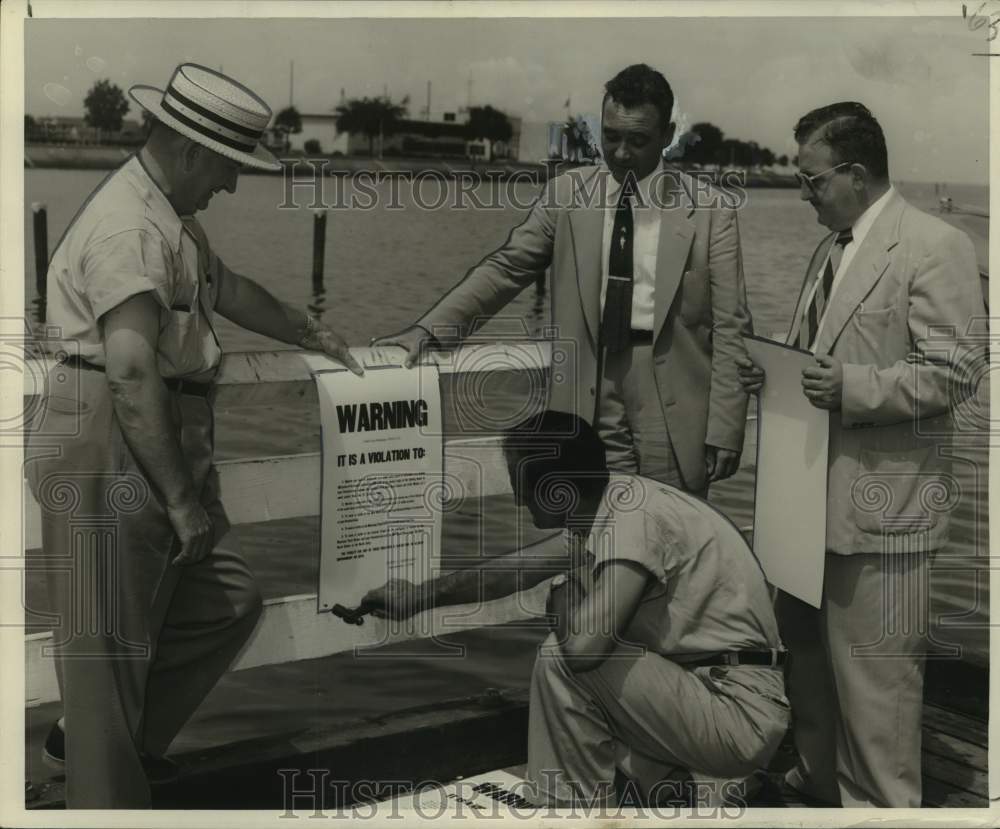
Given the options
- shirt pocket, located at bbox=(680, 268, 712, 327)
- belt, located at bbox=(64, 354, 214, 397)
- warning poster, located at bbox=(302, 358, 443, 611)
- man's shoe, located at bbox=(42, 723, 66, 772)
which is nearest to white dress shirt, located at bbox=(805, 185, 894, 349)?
shirt pocket, located at bbox=(680, 268, 712, 327)

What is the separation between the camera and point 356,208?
515 cm

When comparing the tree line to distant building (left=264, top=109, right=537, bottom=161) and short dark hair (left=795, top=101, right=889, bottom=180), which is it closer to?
distant building (left=264, top=109, right=537, bottom=161)

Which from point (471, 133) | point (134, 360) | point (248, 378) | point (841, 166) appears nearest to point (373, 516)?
point (248, 378)

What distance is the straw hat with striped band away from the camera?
4.88 metres

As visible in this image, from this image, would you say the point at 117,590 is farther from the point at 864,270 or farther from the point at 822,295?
the point at 864,270

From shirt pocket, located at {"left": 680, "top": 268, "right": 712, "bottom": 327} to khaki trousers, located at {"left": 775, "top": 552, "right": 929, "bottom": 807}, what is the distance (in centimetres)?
90

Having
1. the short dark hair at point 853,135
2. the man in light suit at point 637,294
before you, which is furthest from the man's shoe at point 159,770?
the short dark hair at point 853,135

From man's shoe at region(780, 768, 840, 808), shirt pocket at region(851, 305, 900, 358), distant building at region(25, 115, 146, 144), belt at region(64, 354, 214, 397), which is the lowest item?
man's shoe at region(780, 768, 840, 808)

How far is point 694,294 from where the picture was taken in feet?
16.8

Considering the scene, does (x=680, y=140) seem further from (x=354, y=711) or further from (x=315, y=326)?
(x=354, y=711)

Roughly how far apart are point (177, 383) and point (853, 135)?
2.30 m

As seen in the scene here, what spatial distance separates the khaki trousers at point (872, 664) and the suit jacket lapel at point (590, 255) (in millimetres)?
1123

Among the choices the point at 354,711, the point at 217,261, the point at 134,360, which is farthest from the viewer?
the point at 354,711

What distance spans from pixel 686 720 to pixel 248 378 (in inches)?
69.0
